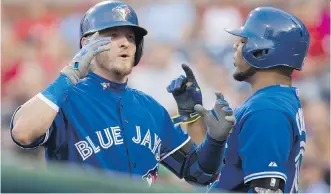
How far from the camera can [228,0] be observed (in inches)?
324

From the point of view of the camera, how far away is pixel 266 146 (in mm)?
3486

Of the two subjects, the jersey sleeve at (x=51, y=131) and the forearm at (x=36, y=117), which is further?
the jersey sleeve at (x=51, y=131)

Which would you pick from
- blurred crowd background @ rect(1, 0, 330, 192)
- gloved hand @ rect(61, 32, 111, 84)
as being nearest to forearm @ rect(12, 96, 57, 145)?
gloved hand @ rect(61, 32, 111, 84)

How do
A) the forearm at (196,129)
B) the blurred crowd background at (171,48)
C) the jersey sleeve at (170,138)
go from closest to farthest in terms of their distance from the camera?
the jersey sleeve at (170,138) → the forearm at (196,129) → the blurred crowd background at (171,48)

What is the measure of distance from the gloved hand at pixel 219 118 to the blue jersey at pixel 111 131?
1.10 feet

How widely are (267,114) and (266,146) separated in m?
0.16

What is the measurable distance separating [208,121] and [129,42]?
2.08 feet

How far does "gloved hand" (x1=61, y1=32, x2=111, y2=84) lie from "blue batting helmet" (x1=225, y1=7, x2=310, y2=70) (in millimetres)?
823

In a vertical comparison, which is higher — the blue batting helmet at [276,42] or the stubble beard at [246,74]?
the blue batting helmet at [276,42]

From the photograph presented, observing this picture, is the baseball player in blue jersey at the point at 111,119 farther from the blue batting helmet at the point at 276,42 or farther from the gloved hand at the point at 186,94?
the blue batting helmet at the point at 276,42

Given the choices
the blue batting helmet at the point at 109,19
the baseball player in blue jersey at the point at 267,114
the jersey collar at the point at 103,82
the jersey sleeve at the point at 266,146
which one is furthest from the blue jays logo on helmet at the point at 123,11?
the jersey sleeve at the point at 266,146

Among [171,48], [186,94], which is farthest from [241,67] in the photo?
[171,48]

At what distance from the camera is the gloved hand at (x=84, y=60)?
3.48 m

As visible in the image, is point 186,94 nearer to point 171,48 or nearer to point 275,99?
point 275,99
